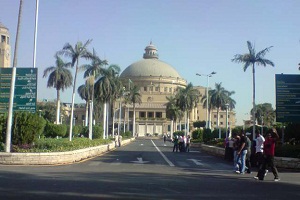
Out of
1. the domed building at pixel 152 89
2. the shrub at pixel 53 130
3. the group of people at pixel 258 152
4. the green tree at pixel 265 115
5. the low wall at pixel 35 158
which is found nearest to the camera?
the group of people at pixel 258 152

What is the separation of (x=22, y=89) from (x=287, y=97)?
15866 mm

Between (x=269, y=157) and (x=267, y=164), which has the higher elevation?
(x=269, y=157)

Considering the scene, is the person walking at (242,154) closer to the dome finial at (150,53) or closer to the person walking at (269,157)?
the person walking at (269,157)

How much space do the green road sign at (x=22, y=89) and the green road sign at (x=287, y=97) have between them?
48.1 ft

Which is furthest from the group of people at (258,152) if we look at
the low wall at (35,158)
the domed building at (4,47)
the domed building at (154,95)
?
the domed building at (154,95)

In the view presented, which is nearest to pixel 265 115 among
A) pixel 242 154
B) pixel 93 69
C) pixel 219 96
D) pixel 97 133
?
pixel 219 96

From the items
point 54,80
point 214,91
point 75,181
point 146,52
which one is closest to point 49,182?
point 75,181

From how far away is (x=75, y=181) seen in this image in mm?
12828

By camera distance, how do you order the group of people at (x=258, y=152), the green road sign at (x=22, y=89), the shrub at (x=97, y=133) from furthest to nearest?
the shrub at (x=97, y=133) → the green road sign at (x=22, y=89) → the group of people at (x=258, y=152)

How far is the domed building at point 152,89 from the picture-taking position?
130625 millimetres

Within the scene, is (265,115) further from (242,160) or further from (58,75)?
(242,160)

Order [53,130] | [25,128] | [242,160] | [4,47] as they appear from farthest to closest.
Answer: [4,47], [53,130], [25,128], [242,160]

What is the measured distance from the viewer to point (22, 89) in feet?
73.4

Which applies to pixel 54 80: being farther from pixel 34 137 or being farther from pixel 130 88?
pixel 34 137
